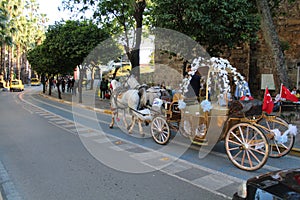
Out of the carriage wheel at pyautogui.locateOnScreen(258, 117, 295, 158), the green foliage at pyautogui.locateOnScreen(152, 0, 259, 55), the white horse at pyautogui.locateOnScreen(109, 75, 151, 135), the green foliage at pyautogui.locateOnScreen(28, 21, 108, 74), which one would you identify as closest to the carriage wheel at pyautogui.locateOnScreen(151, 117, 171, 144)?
the white horse at pyautogui.locateOnScreen(109, 75, 151, 135)

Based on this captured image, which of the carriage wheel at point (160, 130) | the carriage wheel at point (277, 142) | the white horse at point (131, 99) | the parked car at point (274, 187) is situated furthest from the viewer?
the white horse at point (131, 99)

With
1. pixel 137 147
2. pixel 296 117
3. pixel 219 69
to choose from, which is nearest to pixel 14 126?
pixel 137 147

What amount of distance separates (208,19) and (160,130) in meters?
5.07

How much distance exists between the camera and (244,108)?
18.7 feet

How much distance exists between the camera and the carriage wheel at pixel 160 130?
281 inches

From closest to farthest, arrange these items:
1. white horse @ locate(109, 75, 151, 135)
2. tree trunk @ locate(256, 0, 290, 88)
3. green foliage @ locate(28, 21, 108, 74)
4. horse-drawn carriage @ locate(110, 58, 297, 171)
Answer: horse-drawn carriage @ locate(110, 58, 297, 171), white horse @ locate(109, 75, 151, 135), tree trunk @ locate(256, 0, 290, 88), green foliage @ locate(28, 21, 108, 74)

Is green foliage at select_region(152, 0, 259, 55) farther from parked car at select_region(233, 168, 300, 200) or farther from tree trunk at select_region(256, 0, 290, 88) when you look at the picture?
parked car at select_region(233, 168, 300, 200)

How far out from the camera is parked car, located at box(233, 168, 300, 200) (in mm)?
2418

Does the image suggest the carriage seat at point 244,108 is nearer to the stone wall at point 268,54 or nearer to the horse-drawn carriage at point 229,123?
the horse-drawn carriage at point 229,123

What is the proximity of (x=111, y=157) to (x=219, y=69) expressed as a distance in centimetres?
304

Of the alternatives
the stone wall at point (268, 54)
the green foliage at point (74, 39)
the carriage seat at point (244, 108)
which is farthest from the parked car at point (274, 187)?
the green foliage at point (74, 39)

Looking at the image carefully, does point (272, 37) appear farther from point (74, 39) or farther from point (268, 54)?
point (74, 39)

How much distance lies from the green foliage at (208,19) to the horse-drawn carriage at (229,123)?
4233 millimetres

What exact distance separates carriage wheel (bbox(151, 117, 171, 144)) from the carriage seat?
183 centimetres
